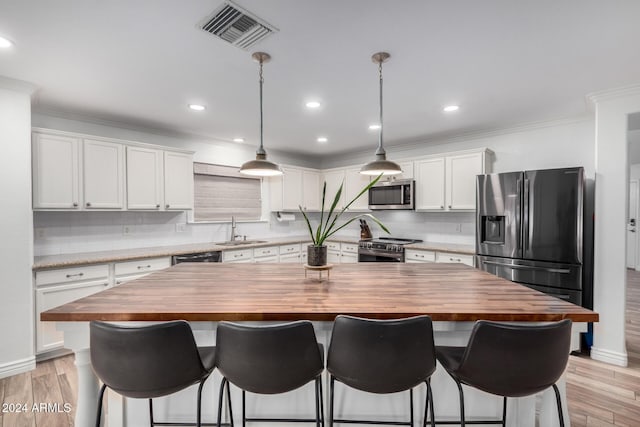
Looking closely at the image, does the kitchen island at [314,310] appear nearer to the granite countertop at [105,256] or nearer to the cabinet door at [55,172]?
the granite countertop at [105,256]

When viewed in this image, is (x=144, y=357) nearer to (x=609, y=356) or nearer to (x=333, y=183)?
(x=609, y=356)

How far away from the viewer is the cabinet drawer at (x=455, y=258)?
3670 mm

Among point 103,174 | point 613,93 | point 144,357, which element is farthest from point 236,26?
point 613,93

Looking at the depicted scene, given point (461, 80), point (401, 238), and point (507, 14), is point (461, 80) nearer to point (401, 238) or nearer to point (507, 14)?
point (507, 14)

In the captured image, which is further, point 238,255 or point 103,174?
point 238,255

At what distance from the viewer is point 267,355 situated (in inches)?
46.2

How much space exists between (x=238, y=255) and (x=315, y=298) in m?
2.84

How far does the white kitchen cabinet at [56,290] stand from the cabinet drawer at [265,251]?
1898mm

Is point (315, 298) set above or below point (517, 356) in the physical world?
above

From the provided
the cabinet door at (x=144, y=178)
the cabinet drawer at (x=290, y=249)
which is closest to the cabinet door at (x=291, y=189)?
the cabinet drawer at (x=290, y=249)

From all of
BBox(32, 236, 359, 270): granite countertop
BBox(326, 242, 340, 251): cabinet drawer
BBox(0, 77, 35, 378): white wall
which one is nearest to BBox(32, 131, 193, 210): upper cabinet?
BBox(0, 77, 35, 378): white wall

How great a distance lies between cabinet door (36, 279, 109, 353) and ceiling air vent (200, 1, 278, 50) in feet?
8.79

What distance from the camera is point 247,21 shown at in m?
1.74

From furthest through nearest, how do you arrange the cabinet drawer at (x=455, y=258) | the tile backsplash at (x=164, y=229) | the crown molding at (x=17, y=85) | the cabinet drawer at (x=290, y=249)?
the cabinet drawer at (x=290, y=249) → the cabinet drawer at (x=455, y=258) → the tile backsplash at (x=164, y=229) → the crown molding at (x=17, y=85)
